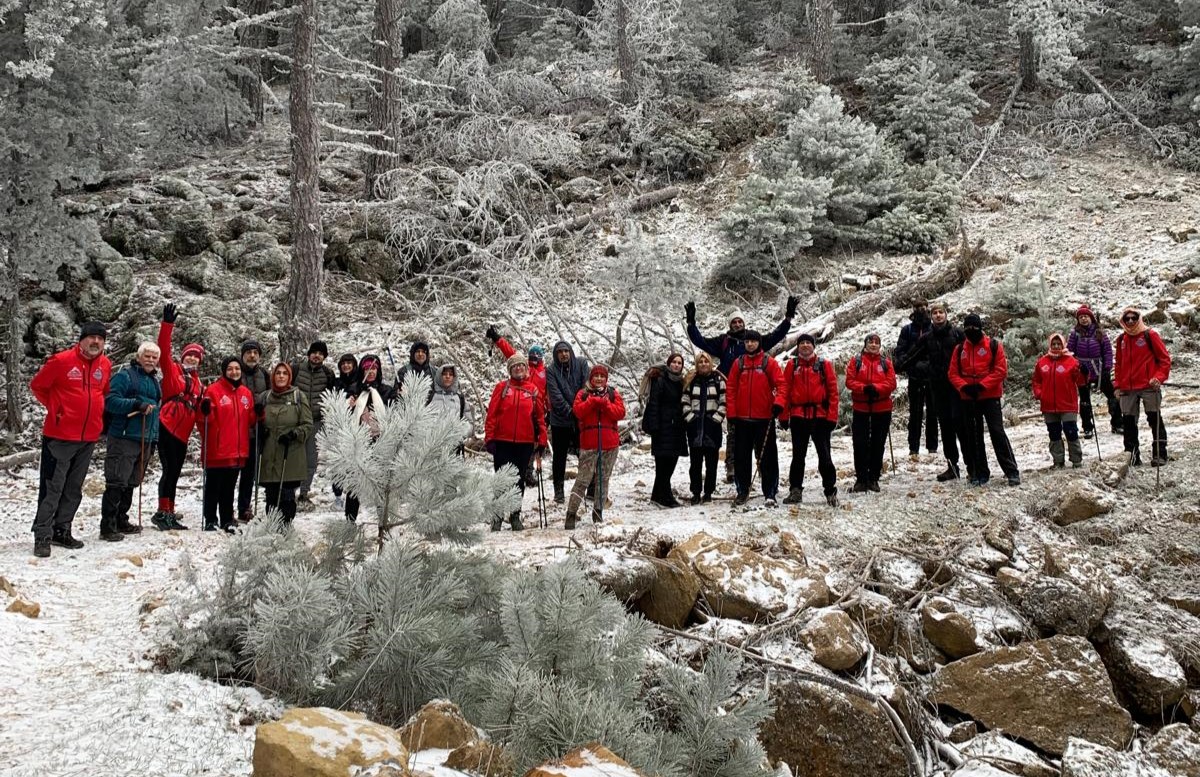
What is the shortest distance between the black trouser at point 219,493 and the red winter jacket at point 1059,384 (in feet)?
27.7

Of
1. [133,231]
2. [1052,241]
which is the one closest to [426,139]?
[133,231]

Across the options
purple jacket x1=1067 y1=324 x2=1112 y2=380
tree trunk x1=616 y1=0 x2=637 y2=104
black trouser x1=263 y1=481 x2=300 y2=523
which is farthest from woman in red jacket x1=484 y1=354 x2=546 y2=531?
tree trunk x1=616 y1=0 x2=637 y2=104

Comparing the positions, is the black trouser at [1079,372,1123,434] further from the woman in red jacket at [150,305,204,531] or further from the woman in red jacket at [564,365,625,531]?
the woman in red jacket at [150,305,204,531]

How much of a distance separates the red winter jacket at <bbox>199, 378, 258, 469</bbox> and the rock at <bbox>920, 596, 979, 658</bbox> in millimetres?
6223

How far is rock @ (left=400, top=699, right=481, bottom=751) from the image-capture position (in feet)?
11.1

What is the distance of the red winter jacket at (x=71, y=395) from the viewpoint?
22.3 feet

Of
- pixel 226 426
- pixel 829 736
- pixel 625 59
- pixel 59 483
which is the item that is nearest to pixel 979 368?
pixel 829 736

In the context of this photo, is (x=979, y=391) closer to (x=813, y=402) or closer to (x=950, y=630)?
(x=813, y=402)

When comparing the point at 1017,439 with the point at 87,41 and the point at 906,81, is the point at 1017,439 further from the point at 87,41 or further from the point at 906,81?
the point at 87,41

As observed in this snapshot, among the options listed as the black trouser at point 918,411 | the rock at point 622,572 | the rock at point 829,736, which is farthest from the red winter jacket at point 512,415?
the black trouser at point 918,411

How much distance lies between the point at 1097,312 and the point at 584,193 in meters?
10.7

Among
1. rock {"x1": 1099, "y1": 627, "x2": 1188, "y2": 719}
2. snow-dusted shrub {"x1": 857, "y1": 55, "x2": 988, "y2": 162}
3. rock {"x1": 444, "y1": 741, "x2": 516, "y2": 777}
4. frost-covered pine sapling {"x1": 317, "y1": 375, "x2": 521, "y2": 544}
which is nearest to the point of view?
rock {"x1": 444, "y1": 741, "x2": 516, "y2": 777}

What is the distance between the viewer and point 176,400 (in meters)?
8.20

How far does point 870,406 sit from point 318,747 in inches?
286
